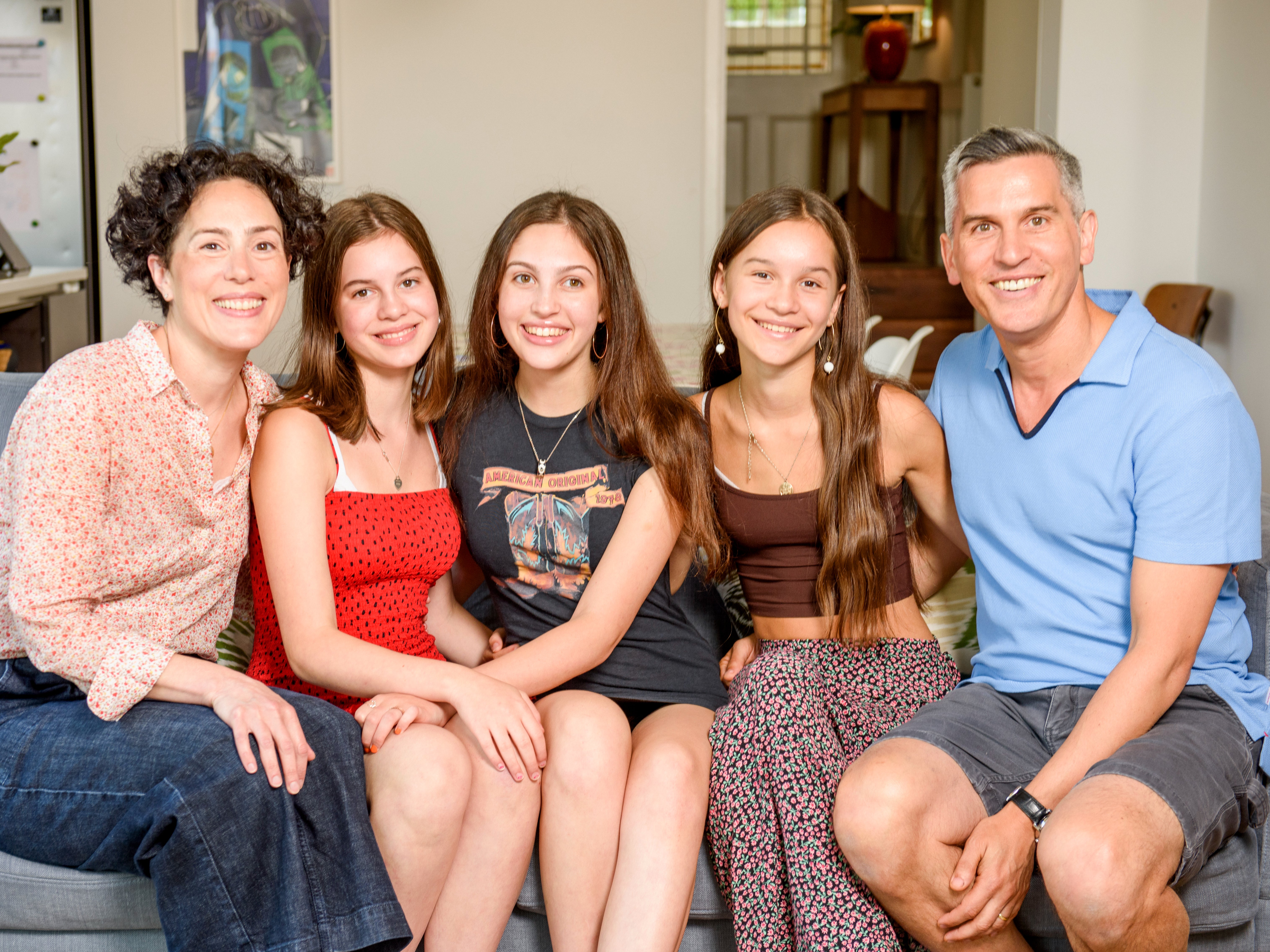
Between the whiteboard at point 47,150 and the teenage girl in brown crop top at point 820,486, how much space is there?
3427mm

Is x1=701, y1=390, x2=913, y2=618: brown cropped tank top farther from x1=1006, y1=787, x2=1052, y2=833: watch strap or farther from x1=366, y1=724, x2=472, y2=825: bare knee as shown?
x1=366, y1=724, x2=472, y2=825: bare knee

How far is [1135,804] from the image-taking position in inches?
50.4

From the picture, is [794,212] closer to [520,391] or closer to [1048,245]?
[1048,245]

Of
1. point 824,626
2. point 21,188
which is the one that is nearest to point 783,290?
point 824,626

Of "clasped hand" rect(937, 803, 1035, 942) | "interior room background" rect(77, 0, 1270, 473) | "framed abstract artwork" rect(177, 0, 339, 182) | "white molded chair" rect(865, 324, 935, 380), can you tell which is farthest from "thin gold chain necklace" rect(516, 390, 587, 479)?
"framed abstract artwork" rect(177, 0, 339, 182)

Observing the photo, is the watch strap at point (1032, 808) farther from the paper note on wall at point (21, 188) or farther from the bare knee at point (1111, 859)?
the paper note on wall at point (21, 188)

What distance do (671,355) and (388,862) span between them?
1757 mm

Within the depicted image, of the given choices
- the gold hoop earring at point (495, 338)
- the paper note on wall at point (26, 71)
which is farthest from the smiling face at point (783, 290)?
the paper note on wall at point (26, 71)

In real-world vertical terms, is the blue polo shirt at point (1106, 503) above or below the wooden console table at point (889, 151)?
below

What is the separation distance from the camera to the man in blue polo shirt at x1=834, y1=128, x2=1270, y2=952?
51.1 inches

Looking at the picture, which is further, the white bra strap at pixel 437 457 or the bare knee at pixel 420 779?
the white bra strap at pixel 437 457

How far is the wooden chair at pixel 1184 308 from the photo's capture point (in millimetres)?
3461

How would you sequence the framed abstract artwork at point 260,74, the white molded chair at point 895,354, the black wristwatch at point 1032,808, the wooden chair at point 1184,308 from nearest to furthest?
the black wristwatch at point 1032,808 → the white molded chair at point 895,354 → the wooden chair at point 1184,308 → the framed abstract artwork at point 260,74

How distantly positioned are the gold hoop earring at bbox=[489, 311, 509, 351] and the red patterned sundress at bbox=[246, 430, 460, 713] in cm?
27
